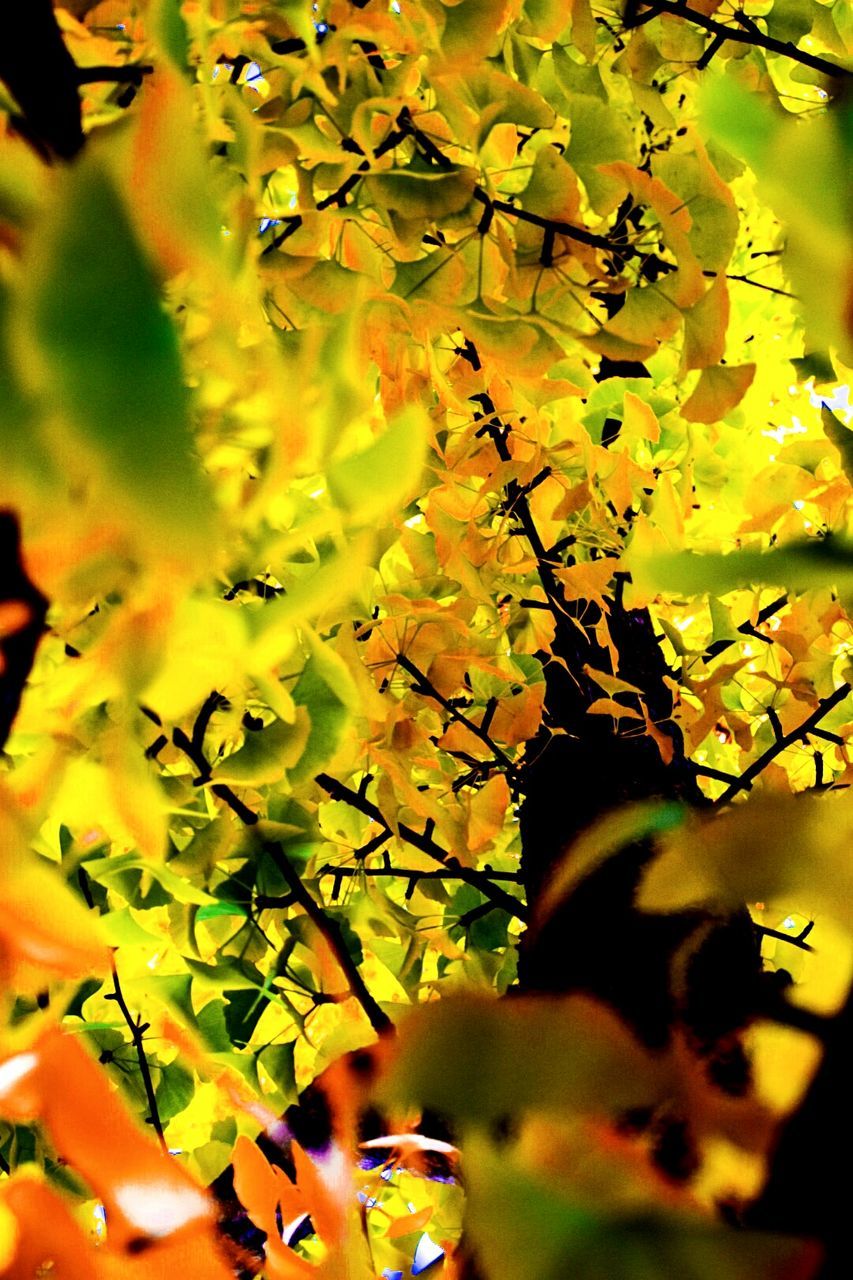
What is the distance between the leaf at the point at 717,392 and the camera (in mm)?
483

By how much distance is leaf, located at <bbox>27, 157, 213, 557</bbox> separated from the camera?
16cm

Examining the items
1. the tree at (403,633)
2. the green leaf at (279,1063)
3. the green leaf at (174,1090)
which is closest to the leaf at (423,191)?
the tree at (403,633)

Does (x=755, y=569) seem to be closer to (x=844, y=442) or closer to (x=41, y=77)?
(x=844, y=442)

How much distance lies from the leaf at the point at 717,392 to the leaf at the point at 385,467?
12.7 inches

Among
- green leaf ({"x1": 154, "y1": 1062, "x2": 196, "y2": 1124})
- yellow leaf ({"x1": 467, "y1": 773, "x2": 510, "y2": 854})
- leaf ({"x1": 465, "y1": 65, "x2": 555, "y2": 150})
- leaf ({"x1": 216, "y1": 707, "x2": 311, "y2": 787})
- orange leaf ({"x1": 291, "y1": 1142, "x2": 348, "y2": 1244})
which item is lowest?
green leaf ({"x1": 154, "y1": 1062, "x2": 196, "y2": 1124})

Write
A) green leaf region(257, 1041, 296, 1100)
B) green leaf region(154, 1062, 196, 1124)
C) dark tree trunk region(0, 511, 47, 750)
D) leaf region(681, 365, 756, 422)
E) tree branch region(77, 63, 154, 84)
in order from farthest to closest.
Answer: green leaf region(154, 1062, 196, 1124)
green leaf region(257, 1041, 296, 1100)
leaf region(681, 365, 756, 422)
tree branch region(77, 63, 154, 84)
dark tree trunk region(0, 511, 47, 750)

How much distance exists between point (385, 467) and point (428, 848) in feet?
2.27

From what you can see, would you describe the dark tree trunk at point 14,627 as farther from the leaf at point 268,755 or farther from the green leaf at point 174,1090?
the green leaf at point 174,1090

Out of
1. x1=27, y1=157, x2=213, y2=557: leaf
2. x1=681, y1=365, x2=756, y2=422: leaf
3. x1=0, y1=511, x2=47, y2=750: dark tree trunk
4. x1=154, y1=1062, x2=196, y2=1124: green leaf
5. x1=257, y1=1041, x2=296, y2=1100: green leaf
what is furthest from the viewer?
x1=154, y1=1062, x2=196, y2=1124: green leaf

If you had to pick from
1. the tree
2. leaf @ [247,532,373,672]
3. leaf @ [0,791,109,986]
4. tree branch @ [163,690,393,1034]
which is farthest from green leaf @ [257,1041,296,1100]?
leaf @ [247,532,373,672]

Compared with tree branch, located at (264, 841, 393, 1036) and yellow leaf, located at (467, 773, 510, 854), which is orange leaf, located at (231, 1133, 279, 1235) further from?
yellow leaf, located at (467, 773, 510, 854)

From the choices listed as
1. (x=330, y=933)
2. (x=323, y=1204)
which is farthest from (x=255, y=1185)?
(x=330, y=933)

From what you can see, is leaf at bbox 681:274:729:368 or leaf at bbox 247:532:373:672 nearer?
leaf at bbox 247:532:373:672

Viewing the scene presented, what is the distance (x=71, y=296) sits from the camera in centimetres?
16
